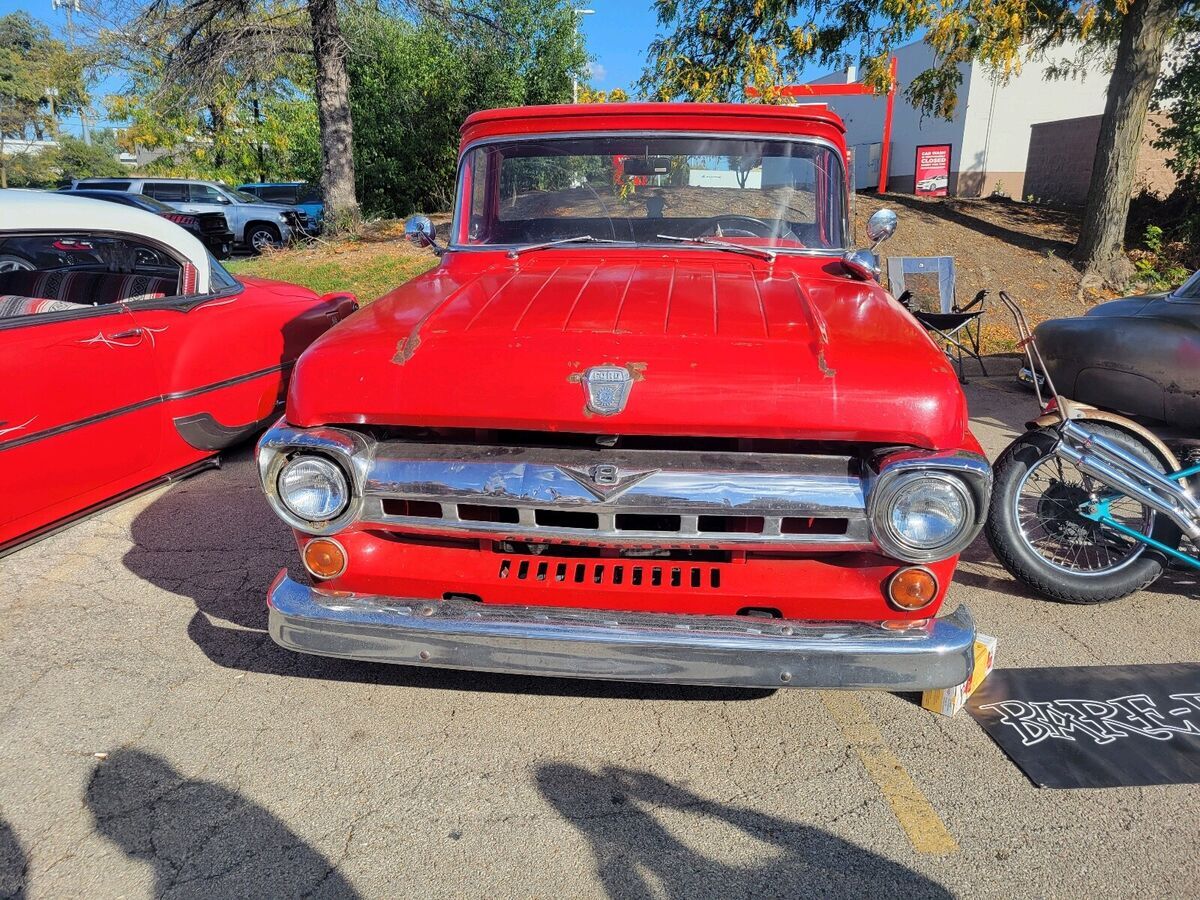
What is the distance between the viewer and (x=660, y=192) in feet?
12.2

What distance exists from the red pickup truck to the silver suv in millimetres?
16168

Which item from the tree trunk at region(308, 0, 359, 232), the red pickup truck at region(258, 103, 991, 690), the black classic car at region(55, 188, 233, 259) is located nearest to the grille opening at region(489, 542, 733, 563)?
the red pickup truck at region(258, 103, 991, 690)

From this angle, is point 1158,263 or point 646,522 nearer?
point 646,522

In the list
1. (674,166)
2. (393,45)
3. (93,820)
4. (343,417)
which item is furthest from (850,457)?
(393,45)

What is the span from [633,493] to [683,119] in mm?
2111

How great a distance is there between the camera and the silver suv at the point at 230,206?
Answer: 17.4 m

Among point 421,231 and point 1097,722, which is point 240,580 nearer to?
point 421,231

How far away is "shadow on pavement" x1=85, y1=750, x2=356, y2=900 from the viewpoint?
7.35 feet

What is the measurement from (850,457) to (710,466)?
1.36 ft

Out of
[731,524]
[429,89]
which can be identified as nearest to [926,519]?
[731,524]

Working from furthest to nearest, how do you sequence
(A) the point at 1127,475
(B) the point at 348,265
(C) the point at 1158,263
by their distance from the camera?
(B) the point at 348,265
(C) the point at 1158,263
(A) the point at 1127,475

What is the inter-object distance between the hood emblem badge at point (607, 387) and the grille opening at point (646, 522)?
39cm

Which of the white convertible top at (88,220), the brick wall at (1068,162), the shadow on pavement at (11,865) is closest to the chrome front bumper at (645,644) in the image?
the shadow on pavement at (11,865)

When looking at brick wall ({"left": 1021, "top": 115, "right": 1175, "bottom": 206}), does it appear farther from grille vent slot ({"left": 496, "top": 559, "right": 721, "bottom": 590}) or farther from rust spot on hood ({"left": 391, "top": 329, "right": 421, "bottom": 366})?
rust spot on hood ({"left": 391, "top": 329, "right": 421, "bottom": 366})
